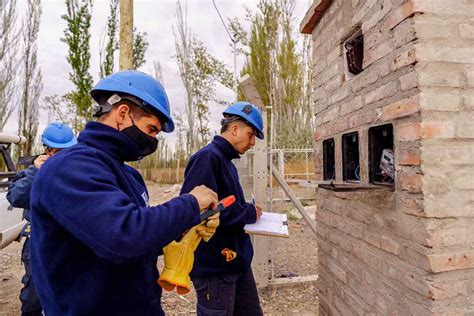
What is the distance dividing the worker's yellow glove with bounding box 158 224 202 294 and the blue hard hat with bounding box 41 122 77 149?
2.05 m

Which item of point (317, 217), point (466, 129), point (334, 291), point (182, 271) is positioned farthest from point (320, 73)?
point (182, 271)

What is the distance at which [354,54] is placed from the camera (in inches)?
89.4

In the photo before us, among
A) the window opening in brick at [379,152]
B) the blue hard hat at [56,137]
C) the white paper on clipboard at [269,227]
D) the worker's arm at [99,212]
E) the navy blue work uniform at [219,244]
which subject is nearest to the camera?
the worker's arm at [99,212]

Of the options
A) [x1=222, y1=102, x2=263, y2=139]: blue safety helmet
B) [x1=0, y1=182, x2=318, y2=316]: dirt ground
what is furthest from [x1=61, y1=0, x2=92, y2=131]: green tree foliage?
[x1=222, y1=102, x2=263, y2=139]: blue safety helmet

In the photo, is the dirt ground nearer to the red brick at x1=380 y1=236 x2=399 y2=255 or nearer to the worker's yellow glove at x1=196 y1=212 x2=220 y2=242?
the red brick at x1=380 y1=236 x2=399 y2=255

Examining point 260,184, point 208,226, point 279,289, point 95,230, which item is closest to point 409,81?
point 208,226

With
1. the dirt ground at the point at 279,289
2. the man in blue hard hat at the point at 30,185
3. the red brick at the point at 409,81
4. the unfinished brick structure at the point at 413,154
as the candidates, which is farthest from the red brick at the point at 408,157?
the man in blue hard hat at the point at 30,185

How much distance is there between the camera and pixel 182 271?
1.34 meters

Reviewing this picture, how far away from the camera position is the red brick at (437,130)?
60.5 inches

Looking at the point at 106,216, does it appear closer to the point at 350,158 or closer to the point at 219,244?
the point at 219,244

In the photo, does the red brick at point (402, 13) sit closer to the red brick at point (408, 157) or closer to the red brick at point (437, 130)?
the red brick at point (437, 130)

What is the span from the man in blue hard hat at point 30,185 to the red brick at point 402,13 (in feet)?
8.48

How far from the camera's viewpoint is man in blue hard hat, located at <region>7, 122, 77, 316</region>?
2.78 metres

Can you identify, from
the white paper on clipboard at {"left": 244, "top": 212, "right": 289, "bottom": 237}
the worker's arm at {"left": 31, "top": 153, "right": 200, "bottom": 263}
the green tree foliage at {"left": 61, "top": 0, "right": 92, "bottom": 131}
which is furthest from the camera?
the green tree foliage at {"left": 61, "top": 0, "right": 92, "bottom": 131}
